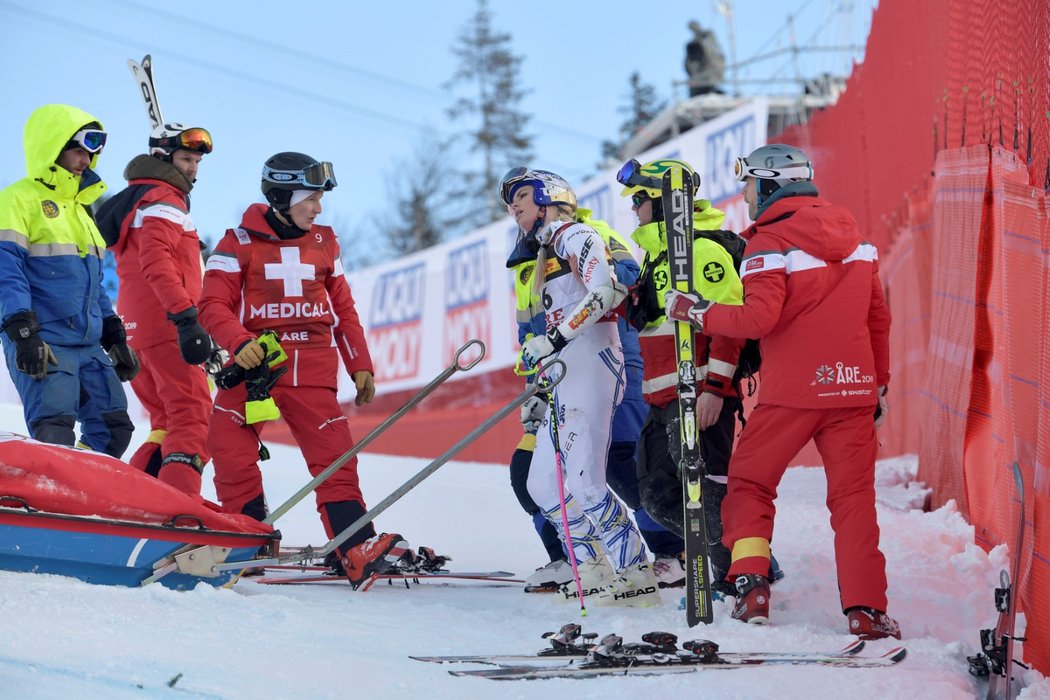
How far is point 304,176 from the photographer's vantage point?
5.71m

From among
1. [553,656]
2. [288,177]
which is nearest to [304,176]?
[288,177]

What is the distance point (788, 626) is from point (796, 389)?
91 cm

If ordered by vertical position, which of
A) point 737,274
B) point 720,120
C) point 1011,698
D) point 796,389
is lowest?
point 1011,698

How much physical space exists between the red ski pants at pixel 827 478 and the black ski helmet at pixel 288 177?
2.44 meters

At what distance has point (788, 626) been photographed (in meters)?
4.45

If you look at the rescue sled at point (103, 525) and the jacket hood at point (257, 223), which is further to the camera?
the jacket hood at point (257, 223)

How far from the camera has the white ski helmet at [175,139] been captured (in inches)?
→ 249

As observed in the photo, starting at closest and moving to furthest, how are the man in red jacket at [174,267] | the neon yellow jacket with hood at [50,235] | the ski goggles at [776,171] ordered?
the ski goggles at [776,171], the neon yellow jacket with hood at [50,235], the man in red jacket at [174,267]

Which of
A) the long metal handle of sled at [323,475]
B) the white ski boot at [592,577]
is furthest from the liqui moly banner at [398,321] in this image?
the white ski boot at [592,577]

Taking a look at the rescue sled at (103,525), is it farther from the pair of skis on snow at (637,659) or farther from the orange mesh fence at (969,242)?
the orange mesh fence at (969,242)

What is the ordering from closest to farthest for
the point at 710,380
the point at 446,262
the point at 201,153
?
the point at 710,380 < the point at 201,153 < the point at 446,262

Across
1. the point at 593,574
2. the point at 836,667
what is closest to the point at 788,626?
the point at 836,667

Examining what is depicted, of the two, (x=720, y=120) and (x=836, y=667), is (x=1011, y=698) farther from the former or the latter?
(x=720, y=120)

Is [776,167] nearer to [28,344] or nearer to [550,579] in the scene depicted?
[550,579]
